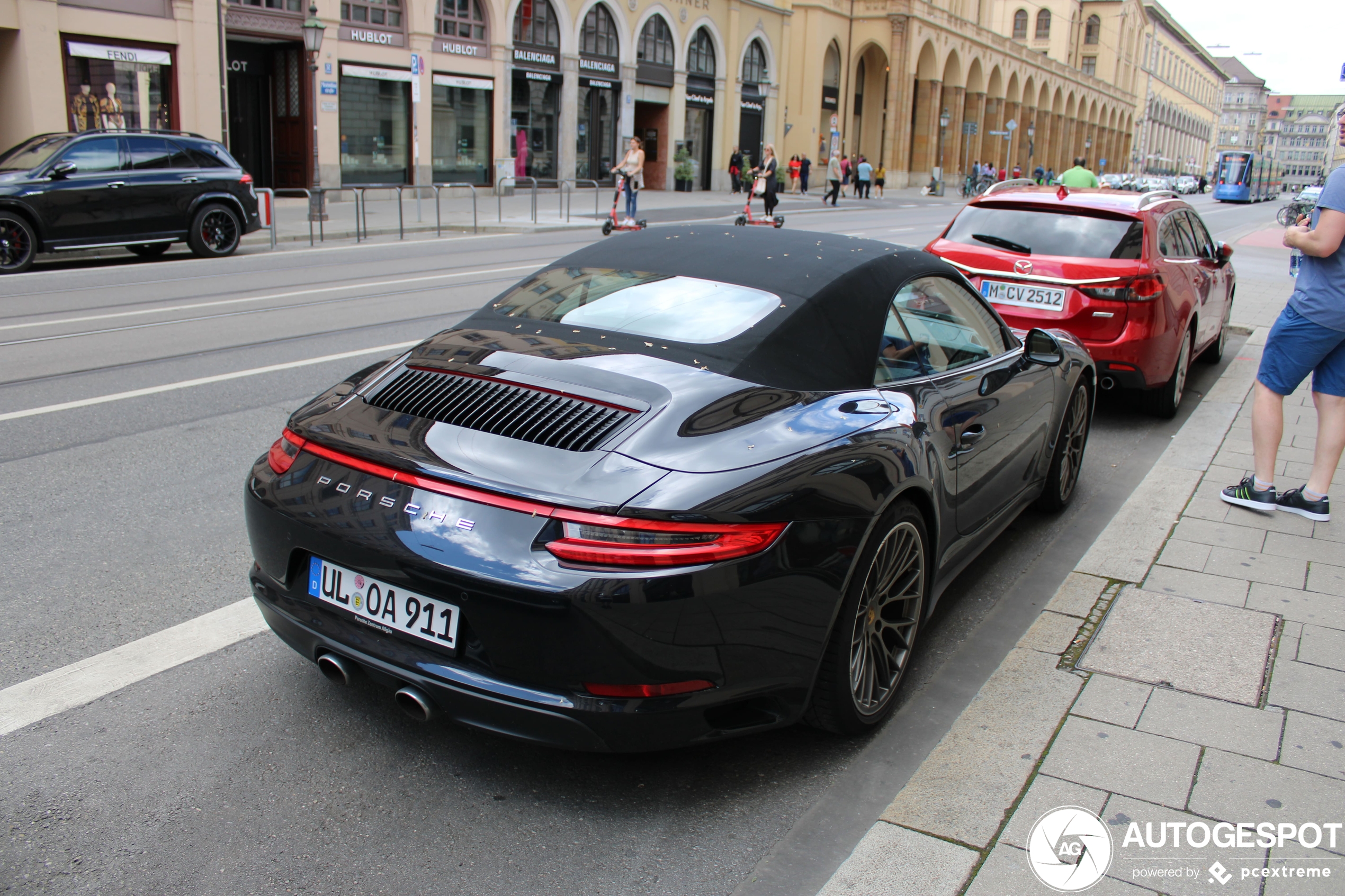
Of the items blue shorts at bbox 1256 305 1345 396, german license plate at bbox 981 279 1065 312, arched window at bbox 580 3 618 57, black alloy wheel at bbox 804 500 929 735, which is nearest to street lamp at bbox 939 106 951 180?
arched window at bbox 580 3 618 57

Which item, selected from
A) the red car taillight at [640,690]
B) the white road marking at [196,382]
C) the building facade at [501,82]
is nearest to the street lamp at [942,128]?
the building facade at [501,82]

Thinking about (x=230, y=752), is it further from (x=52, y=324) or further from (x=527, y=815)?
(x=52, y=324)

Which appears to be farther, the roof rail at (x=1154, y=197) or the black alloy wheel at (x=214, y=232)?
the black alloy wheel at (x=214, y=232)

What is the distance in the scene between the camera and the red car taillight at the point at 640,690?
103 inches

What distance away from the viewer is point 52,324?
986 cm

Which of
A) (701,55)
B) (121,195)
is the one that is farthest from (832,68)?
(121,195)

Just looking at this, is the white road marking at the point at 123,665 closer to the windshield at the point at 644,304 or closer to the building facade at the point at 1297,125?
the windshield at the point at 644,304

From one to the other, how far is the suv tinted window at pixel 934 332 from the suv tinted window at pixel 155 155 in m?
13.8

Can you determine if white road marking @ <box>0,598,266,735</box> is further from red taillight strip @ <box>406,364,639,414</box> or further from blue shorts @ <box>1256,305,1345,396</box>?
blue shorts @ <box>1256,305,1345,396</box>

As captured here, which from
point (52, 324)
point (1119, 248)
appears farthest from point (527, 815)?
point (52, 324)

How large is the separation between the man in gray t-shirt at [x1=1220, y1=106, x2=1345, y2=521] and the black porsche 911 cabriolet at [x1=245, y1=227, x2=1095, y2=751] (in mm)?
2455

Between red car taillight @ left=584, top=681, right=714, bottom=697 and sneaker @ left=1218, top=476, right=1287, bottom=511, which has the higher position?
red car taillight @ left=584, top=681, right=714, bottom=697

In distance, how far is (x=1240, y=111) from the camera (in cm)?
19162

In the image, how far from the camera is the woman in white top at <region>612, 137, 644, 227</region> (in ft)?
73.3
